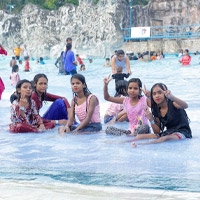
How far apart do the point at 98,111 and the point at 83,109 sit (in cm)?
22

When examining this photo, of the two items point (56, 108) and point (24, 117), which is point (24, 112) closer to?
point (24, 117)

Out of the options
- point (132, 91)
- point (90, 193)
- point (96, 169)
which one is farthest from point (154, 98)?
point (90, 193)

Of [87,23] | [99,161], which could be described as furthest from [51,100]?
[87,23]

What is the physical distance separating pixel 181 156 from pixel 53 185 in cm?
163

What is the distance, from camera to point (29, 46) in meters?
42.1

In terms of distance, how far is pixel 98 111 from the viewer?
621cm

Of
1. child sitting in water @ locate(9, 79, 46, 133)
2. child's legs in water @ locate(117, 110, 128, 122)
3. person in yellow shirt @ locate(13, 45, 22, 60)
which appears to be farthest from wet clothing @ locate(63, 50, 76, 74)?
person in yellow shirt @ locate(13, 45, 22, 60)

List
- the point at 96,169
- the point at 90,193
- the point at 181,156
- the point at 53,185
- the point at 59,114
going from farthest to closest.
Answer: the point at 59,114 < the point at 181,156 < the point at 96,169 < the point at 53,185 < the point at 90,193

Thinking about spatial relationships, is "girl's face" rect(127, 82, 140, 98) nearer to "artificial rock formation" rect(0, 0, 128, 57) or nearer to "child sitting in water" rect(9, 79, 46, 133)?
"child sitting in water" rect(9, 79, 46, 133)

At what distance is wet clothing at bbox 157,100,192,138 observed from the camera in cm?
527

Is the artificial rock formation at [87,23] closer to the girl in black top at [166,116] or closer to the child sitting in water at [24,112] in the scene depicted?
the child sitting in water at [24,112]

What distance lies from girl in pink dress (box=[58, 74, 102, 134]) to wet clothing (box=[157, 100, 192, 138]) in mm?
1098

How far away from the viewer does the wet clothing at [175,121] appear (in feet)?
17.3

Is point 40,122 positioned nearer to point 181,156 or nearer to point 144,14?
point 181,156
